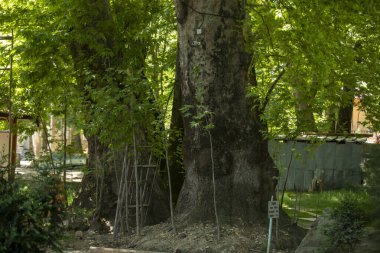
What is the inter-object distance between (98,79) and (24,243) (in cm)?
797

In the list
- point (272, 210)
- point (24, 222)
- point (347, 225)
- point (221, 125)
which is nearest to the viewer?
point (24, 222)

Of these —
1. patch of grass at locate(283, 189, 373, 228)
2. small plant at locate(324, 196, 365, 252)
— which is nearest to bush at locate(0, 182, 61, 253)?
small plant at locate(324, 196, 365, 252)

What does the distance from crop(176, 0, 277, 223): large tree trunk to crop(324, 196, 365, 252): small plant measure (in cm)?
310

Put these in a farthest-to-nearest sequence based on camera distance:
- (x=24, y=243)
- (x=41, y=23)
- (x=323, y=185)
Answer: (x=323, y=185)
(x=41, y=23)
(x=24, y=243)

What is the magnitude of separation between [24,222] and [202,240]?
5023 mm

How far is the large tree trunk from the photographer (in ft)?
40.7

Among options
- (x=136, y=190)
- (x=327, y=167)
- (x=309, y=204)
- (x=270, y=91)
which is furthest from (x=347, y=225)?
(x=327, y=167)

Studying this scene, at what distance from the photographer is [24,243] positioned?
6832 millimetres

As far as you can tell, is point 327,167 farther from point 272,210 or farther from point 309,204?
point 272,210

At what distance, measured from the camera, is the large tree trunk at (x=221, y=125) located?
40.7 feet

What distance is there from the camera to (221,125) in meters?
12.5

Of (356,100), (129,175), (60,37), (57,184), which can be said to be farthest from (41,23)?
(57,184)

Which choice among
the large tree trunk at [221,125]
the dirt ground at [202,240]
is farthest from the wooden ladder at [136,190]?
the large tree trunk at [221,125]

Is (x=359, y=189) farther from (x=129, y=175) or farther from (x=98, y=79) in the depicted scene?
(x=98, y=79)
